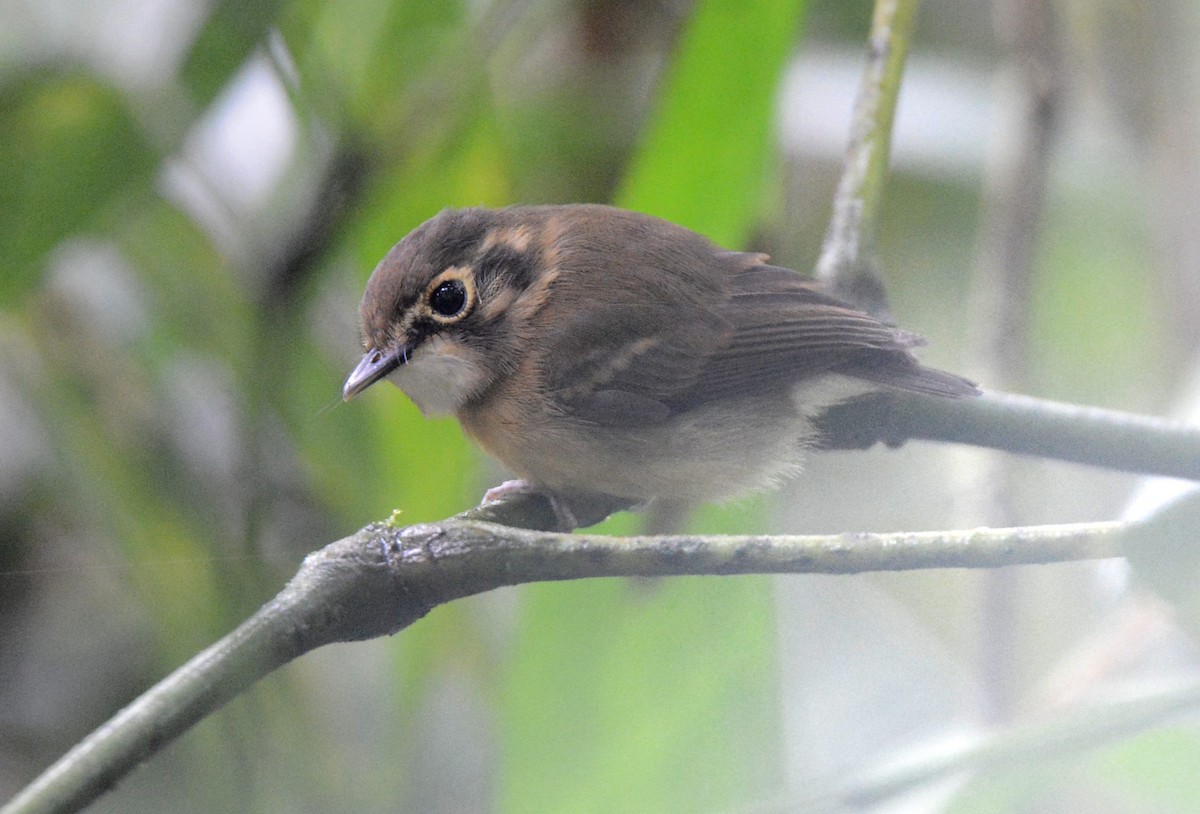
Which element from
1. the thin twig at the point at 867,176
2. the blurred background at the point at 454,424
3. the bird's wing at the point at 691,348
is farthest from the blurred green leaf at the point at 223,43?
the thin twig at the point at 867,176

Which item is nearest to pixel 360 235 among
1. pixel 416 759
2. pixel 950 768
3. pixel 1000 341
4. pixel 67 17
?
pixel 67 17

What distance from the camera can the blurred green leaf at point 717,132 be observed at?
95 centimetres

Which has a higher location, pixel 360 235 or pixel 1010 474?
pixel 360 235

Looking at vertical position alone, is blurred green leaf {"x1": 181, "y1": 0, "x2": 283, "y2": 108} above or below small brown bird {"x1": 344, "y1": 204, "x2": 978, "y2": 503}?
above

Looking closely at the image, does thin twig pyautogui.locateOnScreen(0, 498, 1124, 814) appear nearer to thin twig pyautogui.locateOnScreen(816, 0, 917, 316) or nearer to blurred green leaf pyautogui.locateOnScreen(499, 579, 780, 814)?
blurred green leaf pyautogui.locateOnScreen(499, 579, 780, 814)

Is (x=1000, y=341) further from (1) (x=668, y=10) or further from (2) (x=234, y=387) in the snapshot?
(1) (x=668, y=10)

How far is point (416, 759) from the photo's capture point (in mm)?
898

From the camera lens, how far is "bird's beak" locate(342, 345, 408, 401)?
0.85 metres

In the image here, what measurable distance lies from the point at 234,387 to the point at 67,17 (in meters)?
0.43

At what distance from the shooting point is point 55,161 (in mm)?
1093

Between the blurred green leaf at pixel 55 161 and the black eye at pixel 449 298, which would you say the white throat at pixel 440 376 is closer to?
the black eye at pixel 449 298

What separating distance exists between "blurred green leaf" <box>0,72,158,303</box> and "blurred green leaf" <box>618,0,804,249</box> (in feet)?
1.66

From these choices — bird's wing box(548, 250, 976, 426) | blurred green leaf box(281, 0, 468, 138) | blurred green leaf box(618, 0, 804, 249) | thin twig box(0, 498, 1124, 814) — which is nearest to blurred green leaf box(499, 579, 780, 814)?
thin twig box(0, 498, 1124, 814)

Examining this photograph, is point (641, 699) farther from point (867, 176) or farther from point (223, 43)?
point (223, 43)
